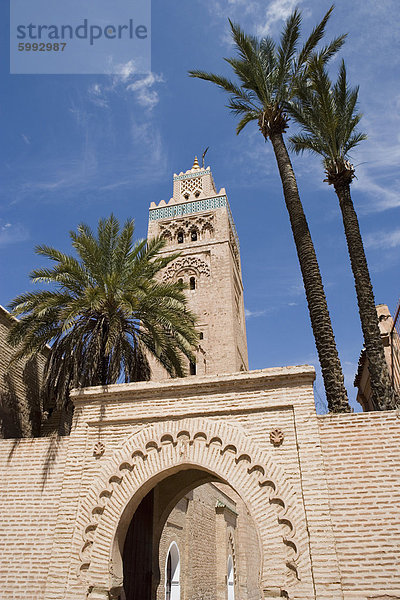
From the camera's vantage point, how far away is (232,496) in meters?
20.3

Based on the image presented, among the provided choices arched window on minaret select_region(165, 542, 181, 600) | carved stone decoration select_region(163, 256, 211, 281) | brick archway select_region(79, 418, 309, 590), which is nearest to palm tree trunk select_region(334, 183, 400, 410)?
brick archway select_region(79, 418, 309, 590)

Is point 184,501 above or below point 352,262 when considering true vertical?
below

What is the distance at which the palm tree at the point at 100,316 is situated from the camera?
9.91m

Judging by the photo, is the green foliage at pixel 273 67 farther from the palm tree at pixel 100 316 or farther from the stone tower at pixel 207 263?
the stone tower at pixel 207 263

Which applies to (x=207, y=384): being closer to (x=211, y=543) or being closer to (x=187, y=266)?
(x=211, y=543)

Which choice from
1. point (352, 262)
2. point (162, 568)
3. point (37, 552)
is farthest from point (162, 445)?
point (162, 568)

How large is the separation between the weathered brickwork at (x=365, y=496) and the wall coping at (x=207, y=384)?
A: 771 mm

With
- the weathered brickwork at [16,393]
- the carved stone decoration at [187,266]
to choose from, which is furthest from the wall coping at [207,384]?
the carved stone decoration at [187,266]

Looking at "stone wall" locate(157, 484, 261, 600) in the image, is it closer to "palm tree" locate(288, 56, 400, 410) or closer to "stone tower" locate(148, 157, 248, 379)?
"stone tower" locate(148, 157, 248, 379)

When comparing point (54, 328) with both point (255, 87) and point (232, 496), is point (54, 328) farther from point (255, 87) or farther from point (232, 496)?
point (232, 496)

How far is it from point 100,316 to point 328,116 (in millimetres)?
6643

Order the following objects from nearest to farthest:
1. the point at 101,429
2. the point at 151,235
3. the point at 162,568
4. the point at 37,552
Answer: the point at 37,552 → the point at 101,429 → the point at 162,568 → the point at 151,235

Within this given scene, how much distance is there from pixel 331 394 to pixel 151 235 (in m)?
18.8

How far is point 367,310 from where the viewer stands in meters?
8.62
